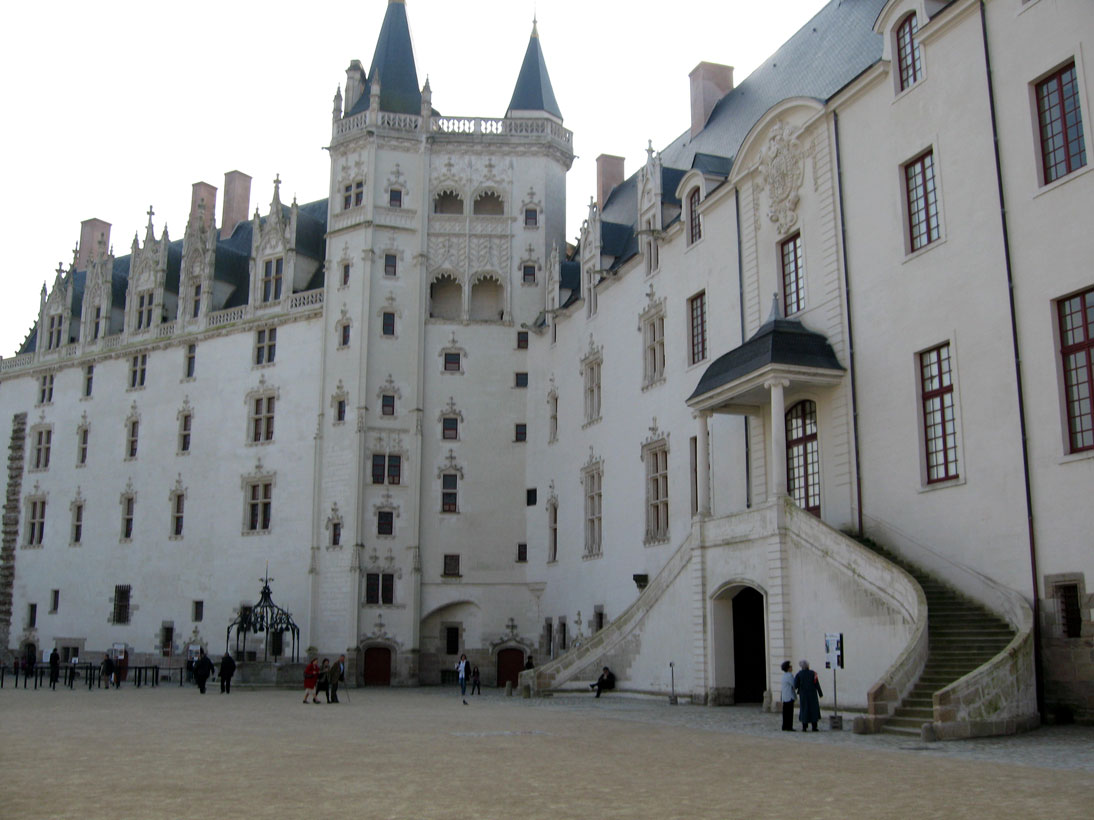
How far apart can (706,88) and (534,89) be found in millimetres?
9526

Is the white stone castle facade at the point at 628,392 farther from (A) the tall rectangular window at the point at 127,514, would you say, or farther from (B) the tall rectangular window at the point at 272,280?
(B) the tall rectangular window at the point at 272,280

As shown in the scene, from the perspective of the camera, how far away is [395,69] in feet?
152

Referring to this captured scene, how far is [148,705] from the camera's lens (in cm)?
2700

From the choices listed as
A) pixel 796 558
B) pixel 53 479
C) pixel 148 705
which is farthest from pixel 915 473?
pixel 53 479

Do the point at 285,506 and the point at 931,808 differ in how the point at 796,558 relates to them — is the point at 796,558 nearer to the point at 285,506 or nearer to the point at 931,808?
the point at 931,808

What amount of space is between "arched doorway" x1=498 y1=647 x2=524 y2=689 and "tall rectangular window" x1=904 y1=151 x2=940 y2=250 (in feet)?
78.3

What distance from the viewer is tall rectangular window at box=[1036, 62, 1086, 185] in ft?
62.8

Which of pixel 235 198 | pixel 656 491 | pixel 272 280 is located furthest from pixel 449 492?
pixel 235 198

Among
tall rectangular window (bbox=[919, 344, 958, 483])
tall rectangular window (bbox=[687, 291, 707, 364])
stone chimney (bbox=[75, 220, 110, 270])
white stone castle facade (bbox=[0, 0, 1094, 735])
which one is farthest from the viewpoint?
stone chimney (bbox=[75, 220, 110, 270])

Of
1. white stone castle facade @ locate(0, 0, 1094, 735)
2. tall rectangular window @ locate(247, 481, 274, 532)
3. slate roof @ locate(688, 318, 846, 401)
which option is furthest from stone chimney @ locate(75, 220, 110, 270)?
slate roof @ locate(688, 318, 846, 401)

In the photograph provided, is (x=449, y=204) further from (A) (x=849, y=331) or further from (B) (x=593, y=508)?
(A) (x=849, y=331)

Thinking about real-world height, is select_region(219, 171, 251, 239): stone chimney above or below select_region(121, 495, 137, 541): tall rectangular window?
above

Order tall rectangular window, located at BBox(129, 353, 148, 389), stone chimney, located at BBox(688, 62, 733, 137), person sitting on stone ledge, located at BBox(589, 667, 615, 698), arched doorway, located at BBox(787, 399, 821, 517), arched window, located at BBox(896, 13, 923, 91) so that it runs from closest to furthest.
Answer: arched window, located at BBox(896, 13, 923, 91), arched doorway, located at BBox(787, 399, 821, 517), person sitting on stone ledge, located at BBox(589, 667, 615, 698), stone chimney, located at BBox(688, 62, 733, 137), tall rectangular window, located at BBox(129, 353, 148, 389)

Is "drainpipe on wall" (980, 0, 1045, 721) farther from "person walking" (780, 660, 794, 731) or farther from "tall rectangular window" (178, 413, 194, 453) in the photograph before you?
"tall rectangular window" (178, 413, 194, 453)
